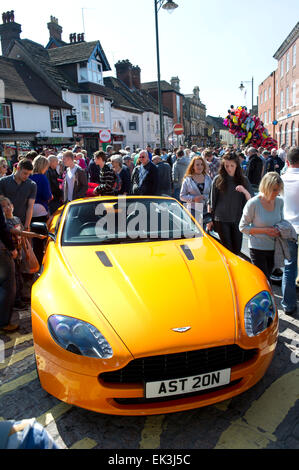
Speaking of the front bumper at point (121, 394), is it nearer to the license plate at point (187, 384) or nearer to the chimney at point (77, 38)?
the license plate at point (187, 384)

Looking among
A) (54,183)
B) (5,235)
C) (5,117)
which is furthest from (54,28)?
(5,235)

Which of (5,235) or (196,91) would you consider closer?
(5,235)

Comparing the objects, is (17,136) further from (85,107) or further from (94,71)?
(94,71)

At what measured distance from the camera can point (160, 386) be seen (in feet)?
7.22

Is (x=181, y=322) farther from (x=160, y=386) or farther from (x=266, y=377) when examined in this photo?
(x=266, y=377)

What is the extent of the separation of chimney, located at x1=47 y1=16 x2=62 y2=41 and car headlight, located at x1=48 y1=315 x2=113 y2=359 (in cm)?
3740

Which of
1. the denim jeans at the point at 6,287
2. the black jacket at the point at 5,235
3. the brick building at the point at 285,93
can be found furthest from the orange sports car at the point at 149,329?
the brick building at the point at 285,93

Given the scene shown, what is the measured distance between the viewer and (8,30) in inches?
1079

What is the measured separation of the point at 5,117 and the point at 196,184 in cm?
1811

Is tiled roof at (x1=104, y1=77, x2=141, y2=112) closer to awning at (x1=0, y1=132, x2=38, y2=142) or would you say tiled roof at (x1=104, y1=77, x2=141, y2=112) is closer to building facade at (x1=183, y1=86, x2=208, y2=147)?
awning at (x1=0, y1=132, x2=38, y2=142)

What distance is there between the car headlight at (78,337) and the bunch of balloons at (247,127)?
568 inches

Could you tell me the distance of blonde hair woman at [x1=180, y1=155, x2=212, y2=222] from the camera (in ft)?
19.5

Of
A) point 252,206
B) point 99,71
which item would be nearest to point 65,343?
point 252,206
